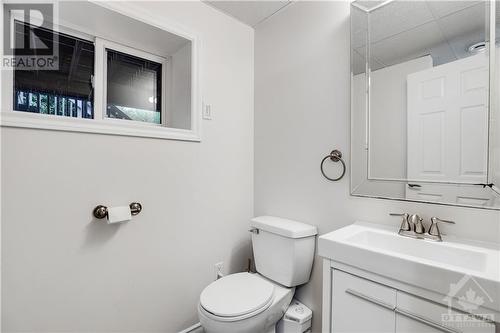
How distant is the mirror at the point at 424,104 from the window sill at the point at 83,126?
1.10 metres

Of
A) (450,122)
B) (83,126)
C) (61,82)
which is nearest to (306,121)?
(450,122)

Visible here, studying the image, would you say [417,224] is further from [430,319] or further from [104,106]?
[104,106]

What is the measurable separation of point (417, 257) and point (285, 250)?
0.71 metres

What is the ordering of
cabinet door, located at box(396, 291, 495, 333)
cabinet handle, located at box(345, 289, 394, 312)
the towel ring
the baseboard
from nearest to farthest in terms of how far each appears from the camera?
cabinet door, located at box(396, 291, 495, 333), cabinet handle, located at box(345, 289, 394, 312), the towel ring, the baseboard

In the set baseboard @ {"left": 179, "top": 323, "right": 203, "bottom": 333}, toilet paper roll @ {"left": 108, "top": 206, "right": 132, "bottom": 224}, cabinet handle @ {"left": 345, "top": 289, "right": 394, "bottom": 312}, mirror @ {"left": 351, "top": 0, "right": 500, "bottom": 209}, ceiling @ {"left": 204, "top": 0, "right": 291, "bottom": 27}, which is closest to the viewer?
cabinet handle @ {"left": 345, "top": 289, "right": 394, "bottom": 312}

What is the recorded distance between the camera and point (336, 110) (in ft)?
4.87

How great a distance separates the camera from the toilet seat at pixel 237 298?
46.9 inches

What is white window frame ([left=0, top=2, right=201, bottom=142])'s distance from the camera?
112cm

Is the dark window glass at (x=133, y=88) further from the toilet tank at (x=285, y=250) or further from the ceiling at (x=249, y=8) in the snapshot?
the toilet tank at (x=285, y=250)

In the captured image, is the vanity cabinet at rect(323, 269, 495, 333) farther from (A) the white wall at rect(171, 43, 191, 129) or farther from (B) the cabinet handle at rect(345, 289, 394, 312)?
(A) the white wall at rect(171, 43, 191, 129)

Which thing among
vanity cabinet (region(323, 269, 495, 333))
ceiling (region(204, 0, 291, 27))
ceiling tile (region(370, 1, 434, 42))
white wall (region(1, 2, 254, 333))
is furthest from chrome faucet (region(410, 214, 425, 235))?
ceiling (region(204, 0, 291, 27))

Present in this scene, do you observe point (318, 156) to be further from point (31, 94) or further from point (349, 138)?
point (31, 94)

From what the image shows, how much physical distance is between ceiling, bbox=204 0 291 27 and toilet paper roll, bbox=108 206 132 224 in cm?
147

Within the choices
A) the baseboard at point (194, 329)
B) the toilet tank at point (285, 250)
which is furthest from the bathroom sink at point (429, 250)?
the baseboard at point (194, 329)
